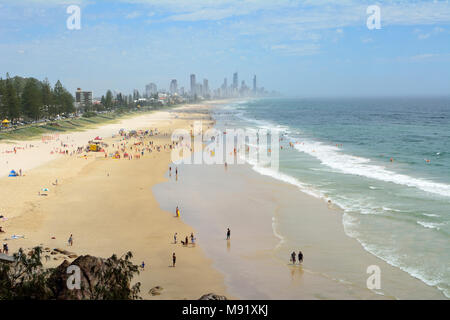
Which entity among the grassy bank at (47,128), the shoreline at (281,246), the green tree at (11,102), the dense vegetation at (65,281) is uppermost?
the green tree at (11,102)

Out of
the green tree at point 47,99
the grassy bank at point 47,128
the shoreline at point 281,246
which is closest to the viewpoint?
the shoreline at point 281,246

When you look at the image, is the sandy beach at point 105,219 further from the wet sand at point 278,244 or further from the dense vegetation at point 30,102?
the dense vegetation at point 30,102

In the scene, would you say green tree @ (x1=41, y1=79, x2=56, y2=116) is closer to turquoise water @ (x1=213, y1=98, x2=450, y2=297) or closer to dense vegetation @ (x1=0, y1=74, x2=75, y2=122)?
dense vegetation @ (x1=0, y1=74, x2=75, y2=122)

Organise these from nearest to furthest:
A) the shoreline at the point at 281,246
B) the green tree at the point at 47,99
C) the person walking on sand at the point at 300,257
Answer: the shoreline at the point at 281,246, the person walking on sand at the point at 300,257, the green tree at the point at 47,99

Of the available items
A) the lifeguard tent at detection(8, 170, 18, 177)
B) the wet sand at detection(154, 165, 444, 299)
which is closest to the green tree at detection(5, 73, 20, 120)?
the lifeguard tent at detection(8, 170, 18, 177)

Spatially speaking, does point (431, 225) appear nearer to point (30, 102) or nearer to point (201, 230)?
point (201, 230)

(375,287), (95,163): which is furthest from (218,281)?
(95,163)

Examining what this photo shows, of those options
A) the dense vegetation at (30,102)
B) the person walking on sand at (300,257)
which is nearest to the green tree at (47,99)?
the dense vegetation at (30,102)
